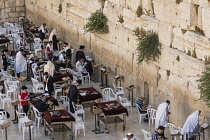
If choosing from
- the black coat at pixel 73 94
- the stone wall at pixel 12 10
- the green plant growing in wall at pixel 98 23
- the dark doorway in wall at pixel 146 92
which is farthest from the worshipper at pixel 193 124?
the stone wall at pixel 12 10

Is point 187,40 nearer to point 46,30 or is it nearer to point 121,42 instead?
point 121,42

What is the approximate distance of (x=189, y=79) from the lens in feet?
Result: 56.9

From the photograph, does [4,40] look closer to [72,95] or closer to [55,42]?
[55,42]

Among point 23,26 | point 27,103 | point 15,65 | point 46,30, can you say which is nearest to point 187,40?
point 27,103

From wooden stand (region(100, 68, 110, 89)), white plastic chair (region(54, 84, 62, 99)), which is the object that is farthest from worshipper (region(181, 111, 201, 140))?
wooden stand (region(100, 68, 110, 89))

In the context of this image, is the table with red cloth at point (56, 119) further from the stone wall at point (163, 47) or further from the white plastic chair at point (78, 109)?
the stone wall at point (163, 47)

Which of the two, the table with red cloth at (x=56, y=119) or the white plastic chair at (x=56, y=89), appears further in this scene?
the white plastic chair at (x=56, y=89)

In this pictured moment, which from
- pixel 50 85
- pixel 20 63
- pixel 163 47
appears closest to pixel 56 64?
pixel 20 63

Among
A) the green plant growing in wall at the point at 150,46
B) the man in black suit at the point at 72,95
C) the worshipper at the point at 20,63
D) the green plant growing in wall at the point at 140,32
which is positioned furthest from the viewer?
the worshipper at the point at 20,63

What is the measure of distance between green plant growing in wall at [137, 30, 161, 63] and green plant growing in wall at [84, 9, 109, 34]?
3830 mm

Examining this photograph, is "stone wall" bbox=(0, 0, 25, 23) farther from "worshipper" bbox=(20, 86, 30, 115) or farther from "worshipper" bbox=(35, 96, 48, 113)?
"worshipper" bbox=(35, 96, 48, 113)

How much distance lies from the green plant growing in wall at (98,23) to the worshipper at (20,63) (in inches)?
125

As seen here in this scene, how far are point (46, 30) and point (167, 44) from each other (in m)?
11.1

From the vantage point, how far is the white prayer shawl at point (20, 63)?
22.7 m
